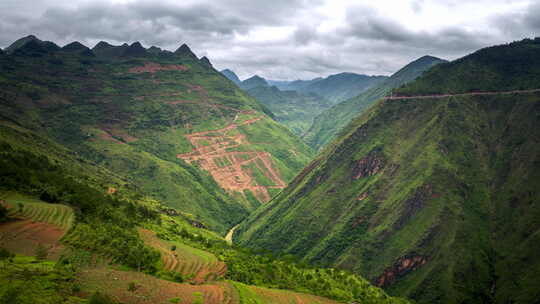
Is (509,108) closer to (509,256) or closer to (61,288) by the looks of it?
(509,256)

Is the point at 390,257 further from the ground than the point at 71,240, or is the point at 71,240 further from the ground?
the point at 71,240

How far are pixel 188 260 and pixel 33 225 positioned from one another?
30.4 m

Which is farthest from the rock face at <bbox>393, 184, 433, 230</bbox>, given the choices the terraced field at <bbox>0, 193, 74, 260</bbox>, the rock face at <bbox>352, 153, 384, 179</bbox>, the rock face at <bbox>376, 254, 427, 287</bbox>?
the terraced field at <bbox>0, 193, 74, 260</bbox>

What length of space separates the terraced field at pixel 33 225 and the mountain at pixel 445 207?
Result: 377 feet

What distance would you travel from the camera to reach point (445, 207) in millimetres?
147875

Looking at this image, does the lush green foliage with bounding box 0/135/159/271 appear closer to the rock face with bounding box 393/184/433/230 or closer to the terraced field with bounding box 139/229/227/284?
the terraced field with bounding box 139/229/227/284

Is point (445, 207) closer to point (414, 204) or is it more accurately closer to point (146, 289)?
point (414, 204)

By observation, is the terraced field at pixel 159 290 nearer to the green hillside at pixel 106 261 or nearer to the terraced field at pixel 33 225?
the green hillside at pixel 106 261

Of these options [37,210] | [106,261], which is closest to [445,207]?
[106,261]

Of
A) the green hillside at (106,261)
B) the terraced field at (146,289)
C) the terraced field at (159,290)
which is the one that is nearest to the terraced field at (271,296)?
the terraced field at (159,290)

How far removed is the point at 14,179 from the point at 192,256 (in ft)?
136

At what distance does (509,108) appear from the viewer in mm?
175000

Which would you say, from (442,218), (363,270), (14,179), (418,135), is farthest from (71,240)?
(418,135)

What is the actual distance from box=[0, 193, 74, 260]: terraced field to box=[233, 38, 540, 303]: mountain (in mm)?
114976
